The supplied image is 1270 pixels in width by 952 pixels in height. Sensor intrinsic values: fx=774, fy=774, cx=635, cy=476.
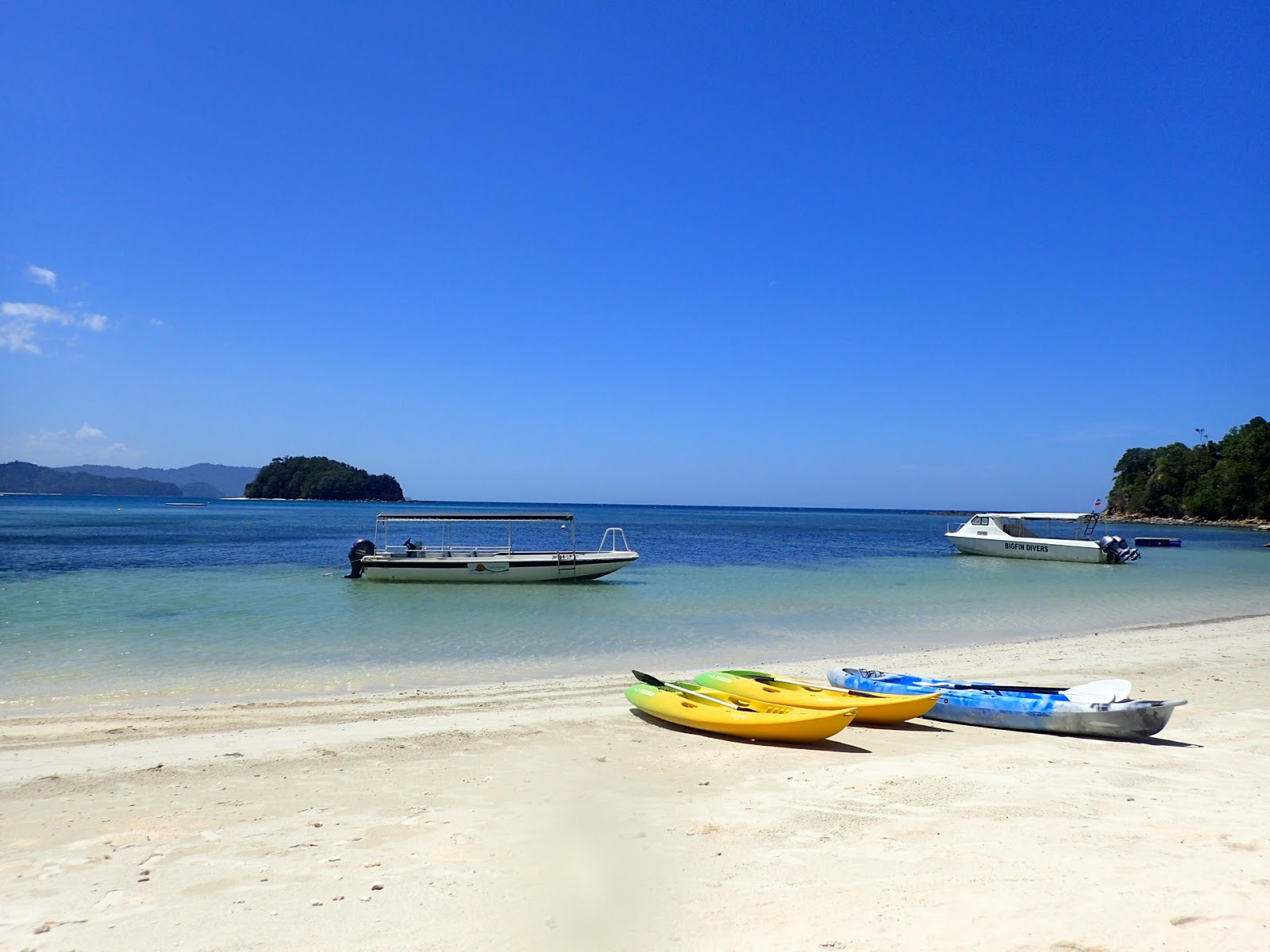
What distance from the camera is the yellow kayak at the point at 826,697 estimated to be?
27.5ft

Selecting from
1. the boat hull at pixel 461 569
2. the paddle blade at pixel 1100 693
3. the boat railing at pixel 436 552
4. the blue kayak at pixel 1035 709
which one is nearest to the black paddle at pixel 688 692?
the blue kayak at pixel 1035 709

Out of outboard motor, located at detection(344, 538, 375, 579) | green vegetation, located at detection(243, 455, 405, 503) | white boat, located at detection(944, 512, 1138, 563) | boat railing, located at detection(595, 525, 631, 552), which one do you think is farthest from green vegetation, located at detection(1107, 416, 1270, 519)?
green vegetation, located at detection(243, 455, 405, 503)

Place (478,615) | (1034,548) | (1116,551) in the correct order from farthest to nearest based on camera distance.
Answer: (1034,548) < (1116,551) < (478,615)

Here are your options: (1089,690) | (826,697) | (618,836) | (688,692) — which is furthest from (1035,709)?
(618,836)

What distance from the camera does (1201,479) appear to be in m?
94.4

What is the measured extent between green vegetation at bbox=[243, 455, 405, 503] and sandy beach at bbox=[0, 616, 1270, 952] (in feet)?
560

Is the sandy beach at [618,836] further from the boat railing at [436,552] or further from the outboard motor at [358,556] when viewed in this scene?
the boat railing at [436,552]

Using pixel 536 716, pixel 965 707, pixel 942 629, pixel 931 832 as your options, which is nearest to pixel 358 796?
pixel 536 716

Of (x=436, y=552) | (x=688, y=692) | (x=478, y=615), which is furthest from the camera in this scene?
(x=436, y=552)

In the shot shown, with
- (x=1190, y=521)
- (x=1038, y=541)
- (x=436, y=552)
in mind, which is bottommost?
(x=436, y=552)

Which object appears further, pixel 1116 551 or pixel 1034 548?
pixel 1034 548

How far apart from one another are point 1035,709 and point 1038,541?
35516mm

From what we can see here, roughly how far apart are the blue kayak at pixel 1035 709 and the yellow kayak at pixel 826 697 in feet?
0.75

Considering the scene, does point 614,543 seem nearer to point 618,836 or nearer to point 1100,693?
point 1100,693
